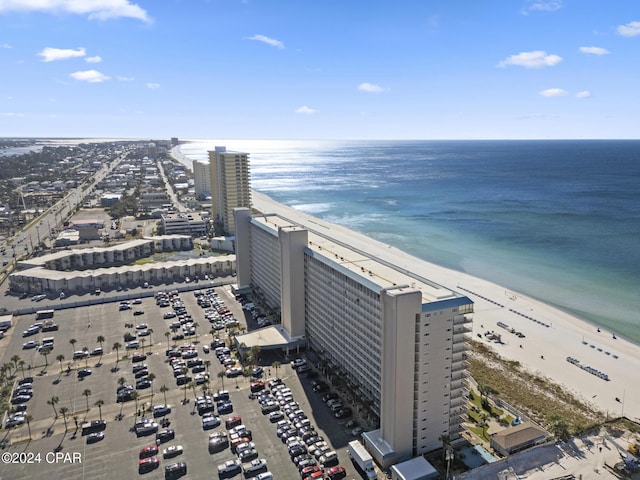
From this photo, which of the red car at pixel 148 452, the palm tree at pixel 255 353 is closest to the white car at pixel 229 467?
the red car at pixel 148 452

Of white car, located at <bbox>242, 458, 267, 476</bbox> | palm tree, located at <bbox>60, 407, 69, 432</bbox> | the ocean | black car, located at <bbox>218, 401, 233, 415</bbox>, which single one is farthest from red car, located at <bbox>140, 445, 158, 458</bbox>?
the ocean

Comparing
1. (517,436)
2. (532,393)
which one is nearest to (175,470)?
→ (517,436)

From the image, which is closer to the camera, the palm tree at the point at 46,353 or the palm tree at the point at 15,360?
the palm tree at the point at 15,360

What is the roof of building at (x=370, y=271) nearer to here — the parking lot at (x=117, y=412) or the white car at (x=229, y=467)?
the parking lot at (x=117, y=412)

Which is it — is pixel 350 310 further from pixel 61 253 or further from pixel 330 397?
pixel 61 253

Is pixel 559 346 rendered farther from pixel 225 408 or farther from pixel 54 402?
pixel 54 402

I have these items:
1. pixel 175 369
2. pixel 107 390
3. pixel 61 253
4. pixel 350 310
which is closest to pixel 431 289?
pixel 350 310

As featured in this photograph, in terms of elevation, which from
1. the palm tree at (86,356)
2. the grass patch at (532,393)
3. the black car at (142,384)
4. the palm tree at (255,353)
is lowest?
the grass patch at (532,393)
